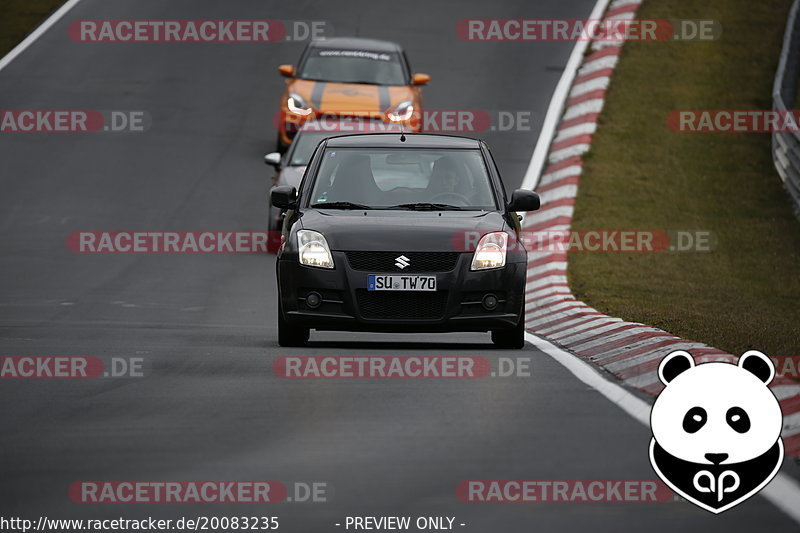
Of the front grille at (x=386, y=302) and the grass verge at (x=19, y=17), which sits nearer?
the front grille at (x=386, y=302)

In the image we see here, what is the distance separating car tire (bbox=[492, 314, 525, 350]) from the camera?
11468mm

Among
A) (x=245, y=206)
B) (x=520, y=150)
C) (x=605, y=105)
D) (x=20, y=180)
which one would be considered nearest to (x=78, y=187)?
(x=20, y=180)

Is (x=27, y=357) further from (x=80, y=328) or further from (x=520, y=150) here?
(x=520, y=150)

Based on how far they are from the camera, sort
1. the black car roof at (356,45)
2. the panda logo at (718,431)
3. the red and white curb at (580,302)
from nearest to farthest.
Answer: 1. the panda logo at (718,431)
2. the red and white curb at (580,302)
3. the black car roof at (356,45)

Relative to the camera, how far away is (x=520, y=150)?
80.0ft

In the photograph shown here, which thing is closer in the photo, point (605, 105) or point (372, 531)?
point (372, 531)

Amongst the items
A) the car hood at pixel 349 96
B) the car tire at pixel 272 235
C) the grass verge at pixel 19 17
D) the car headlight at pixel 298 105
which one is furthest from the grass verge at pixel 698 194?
the grass verge at pixel 19 17

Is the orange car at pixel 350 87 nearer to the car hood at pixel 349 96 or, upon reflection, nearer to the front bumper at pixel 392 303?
the car hood at pixel 349 96

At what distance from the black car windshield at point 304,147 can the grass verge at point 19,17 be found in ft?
40.5

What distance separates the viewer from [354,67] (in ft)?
77.9

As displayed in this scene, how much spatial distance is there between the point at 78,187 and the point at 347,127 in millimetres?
4587

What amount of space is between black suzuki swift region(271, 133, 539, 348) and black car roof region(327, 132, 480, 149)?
581 mm

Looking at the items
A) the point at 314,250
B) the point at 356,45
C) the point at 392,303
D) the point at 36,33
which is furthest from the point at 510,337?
the point at 36,33

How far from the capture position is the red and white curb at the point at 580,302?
959cm
